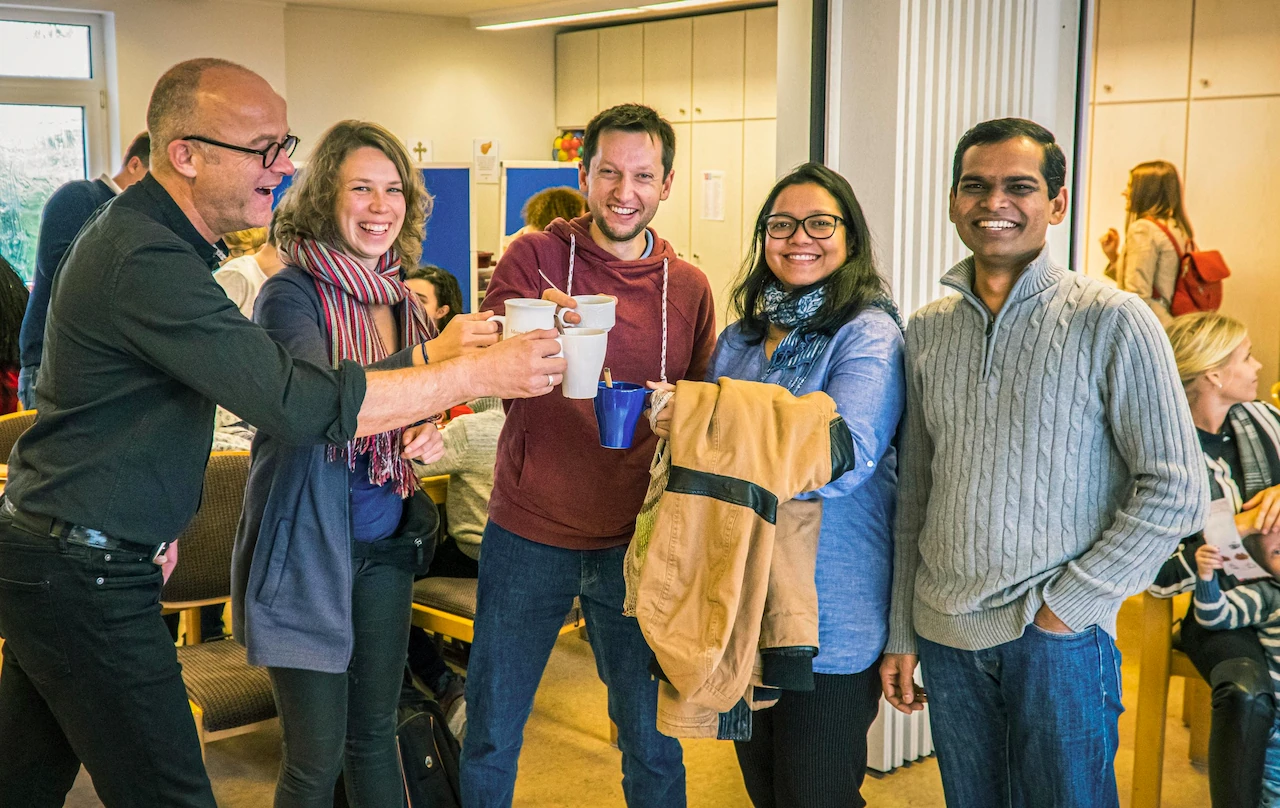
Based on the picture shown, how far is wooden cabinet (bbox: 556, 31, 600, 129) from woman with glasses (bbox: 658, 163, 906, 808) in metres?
8.65

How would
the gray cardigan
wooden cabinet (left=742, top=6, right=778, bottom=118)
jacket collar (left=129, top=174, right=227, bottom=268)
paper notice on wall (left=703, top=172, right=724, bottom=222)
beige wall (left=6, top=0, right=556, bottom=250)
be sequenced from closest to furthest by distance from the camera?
jacket collar (left=129, top=174, right=227, bottom=268), the gray cardigan, beige wall (left=6, top=0, right=556, bottom=250), wooden cabinet (left=742, top=6, right=778, bottom=118), paper notice on wall (left=703, top=172, right=724, bottom=222)

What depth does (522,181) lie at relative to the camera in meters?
7.14

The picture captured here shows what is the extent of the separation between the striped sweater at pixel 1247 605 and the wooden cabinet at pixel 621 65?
8025 mm

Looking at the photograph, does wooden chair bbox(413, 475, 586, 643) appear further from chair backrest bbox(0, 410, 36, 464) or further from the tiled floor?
chair backrest bbox(0, 410, 36, 464)

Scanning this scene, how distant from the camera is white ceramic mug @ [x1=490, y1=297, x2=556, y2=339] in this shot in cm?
179

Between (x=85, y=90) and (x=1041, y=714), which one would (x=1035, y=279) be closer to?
(x=1041, y=714)

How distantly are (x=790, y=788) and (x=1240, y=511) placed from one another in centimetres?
148

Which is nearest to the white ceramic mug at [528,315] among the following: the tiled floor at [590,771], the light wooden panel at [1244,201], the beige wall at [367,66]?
the tiled floor at [590,771]

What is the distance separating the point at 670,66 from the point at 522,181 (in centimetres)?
321

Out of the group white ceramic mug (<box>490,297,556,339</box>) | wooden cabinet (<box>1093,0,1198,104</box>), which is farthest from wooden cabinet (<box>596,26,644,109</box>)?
white ceramic mug (<box>490,297,556,339</box>)

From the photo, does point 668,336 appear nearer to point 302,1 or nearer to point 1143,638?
point 1143,638

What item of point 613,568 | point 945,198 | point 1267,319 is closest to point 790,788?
point 613,568

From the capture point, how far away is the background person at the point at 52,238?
11.8 ft

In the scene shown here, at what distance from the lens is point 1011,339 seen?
6.18 feet
